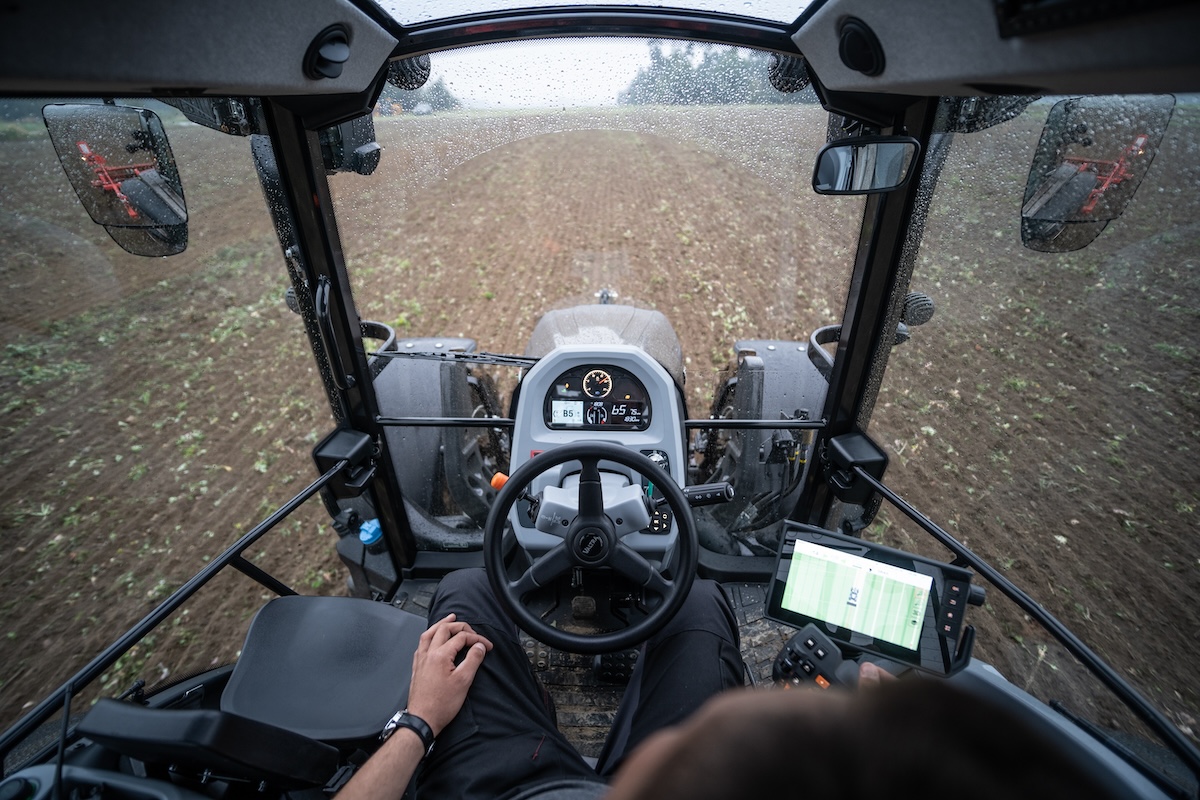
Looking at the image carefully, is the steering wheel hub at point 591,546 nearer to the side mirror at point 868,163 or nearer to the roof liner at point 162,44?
the side mirror at point 868,163

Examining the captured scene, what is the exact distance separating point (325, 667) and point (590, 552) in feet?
2.88

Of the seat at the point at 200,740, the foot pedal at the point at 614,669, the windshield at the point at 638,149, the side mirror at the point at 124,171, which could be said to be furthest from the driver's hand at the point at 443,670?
the side mirror at the point at 124,171

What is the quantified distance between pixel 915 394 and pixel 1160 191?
354 cm

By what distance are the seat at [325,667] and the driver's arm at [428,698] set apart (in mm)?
219

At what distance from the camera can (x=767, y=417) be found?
9.43 ft

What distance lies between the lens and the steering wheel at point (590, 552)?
5.28 ft

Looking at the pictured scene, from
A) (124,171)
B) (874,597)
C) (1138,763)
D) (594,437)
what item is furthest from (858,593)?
(124,171)

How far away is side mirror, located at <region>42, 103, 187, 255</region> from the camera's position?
5.26 ft

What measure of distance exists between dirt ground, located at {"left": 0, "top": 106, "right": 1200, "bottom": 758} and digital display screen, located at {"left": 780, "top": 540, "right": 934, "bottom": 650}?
1206 millimetres

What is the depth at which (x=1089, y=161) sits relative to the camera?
1.53 metres

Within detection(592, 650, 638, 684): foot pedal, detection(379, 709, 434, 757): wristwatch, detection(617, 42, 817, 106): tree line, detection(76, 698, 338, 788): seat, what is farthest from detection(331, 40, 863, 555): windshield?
detection(76, 698, 338, 788): seat

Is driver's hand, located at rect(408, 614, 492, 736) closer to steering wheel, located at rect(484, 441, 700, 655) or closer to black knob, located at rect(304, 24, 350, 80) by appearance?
steering wheel, located at rect(484, 441, 700, 655)

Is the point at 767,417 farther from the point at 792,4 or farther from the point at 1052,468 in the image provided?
the point at 1052,468

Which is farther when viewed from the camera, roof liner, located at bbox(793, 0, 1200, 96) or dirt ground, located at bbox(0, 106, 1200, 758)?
dirt ground, located at bbox(0, 106, 1200, 758)
